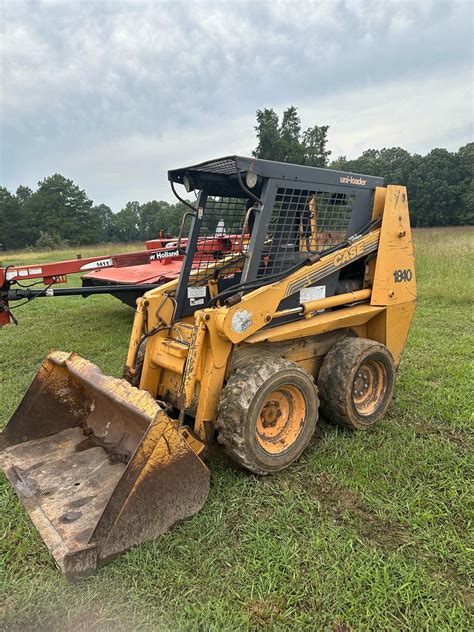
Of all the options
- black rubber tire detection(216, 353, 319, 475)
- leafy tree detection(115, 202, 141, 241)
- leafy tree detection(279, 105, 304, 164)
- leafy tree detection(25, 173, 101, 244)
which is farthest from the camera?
leafy tree detection(115, 202, 141, 241)

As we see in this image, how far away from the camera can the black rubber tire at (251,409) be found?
9.52ft

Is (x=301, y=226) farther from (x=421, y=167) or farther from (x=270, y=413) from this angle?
(x=421, y=167)

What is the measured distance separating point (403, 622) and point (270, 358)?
167cm

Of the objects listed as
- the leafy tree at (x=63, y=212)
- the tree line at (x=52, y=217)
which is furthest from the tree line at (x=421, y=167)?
the leafy tree at (x=63, y=212)

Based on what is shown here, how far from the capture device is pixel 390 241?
3930 mm

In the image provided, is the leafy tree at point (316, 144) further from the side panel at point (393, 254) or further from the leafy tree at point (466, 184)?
the side panel at point (393, 254)

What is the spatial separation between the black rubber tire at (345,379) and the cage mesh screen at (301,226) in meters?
0.84

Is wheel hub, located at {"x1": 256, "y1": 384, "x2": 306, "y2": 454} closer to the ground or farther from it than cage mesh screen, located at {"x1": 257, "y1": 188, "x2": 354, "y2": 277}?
closer to the ground

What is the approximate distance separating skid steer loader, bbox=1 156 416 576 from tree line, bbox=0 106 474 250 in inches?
1304

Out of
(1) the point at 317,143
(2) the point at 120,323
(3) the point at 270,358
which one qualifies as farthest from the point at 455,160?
(3) the point at 270,358

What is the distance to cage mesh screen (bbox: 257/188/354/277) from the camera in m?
3.37

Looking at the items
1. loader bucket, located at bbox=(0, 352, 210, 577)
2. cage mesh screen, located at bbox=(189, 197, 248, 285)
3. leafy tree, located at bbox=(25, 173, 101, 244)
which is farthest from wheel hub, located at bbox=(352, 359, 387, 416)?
leafy tree, located at bbox=(25, 173, 101, 244)

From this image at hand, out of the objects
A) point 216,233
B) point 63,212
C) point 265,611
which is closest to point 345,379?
point 216,233

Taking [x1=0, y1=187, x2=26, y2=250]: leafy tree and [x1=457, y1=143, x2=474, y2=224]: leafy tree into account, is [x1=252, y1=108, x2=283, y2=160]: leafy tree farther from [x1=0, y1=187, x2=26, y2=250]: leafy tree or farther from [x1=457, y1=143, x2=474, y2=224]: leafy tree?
[x1=0, y1=187, x2=26, y2=250]: leafy tree
